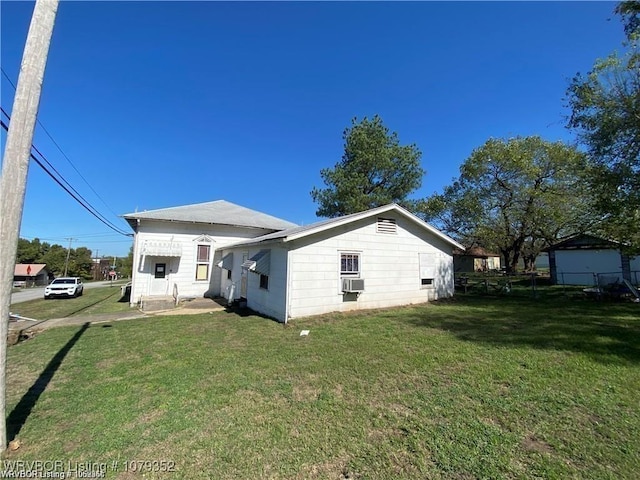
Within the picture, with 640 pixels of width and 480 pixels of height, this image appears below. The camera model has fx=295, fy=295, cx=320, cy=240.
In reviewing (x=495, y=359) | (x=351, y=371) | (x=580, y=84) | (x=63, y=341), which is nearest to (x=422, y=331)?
(x=495, y=359)

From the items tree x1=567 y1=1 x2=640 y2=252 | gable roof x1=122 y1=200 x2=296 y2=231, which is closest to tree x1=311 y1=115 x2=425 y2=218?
gable roof x1=122 y1=200 x2=296 y2=231

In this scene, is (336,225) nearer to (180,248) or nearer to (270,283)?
(270,283)

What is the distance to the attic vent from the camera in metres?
11.3

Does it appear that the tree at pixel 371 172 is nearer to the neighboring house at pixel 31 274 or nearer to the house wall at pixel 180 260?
the house wall at pixel 180 260

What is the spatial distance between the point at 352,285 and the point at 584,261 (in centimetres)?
2085

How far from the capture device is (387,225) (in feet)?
37.8

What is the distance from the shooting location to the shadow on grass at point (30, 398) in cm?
355

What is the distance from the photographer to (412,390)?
14.3ft

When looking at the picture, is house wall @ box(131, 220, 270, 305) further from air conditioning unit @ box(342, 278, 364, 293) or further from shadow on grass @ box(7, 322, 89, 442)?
air conditioning unit @ box(342, 278, 364, 293)

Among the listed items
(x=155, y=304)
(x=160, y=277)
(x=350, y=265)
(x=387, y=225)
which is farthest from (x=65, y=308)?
(x=387, y=225)

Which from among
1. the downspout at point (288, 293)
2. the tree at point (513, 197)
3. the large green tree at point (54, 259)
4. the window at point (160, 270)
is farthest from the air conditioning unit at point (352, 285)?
the large green tree at point (54, 259)

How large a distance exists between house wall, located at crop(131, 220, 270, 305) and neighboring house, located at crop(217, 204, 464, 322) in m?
2.69

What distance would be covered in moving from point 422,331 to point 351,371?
3.39 m

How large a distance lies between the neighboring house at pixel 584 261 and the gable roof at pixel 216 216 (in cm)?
1925
